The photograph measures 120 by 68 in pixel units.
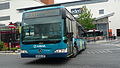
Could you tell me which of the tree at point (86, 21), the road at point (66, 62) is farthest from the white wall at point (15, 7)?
the road at point (66, 62)

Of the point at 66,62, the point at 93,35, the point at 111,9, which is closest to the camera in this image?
the point at 66,62

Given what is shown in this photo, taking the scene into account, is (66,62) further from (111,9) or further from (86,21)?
(111,9)

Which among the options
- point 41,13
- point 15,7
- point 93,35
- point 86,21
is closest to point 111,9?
point 93,35

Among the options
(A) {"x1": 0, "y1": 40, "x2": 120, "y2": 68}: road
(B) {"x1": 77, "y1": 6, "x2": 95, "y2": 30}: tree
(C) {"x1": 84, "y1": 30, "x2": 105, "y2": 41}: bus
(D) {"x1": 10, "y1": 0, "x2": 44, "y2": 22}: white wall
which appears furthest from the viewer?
(D) {"x1": 10, "y1": 0, "x2": 44, "y2": 22}: white wall

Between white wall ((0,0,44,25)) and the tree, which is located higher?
white wall ((0,0,44,25))

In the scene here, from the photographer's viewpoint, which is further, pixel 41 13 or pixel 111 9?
pixel 111 9

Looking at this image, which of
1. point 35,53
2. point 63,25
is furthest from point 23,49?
point 63,25

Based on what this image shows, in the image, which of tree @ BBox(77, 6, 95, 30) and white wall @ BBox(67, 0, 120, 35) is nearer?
tree @ BBox(77, 6, 95, 30)

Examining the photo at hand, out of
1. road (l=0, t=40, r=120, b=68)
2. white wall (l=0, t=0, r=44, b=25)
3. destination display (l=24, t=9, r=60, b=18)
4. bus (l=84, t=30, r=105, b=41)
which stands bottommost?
road (l=0, t=40, r=120, b=68)

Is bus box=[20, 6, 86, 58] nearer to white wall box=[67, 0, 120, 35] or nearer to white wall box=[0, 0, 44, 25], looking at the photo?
white wall box=[67, 0, 120, 35]

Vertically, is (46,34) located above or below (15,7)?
below

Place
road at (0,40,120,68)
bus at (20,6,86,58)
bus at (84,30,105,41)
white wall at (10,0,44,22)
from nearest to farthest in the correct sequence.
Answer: road at (0,40,120,68)
bus at (20,6,86,58)
bus at (84,30,105,41)
white wall at (10,0,44,22)

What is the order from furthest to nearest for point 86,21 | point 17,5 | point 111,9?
point 17,5
point 111,9
point 86,21

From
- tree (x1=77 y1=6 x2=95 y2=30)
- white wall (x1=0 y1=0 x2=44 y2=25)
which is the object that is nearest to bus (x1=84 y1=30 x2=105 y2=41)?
tree (x1=77 y1=6 x2=95 y2=30)
